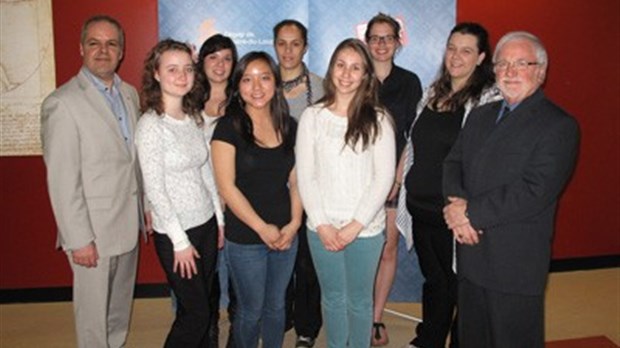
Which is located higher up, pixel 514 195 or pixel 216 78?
pixel 216 78

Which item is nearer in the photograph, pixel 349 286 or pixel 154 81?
pixel 154 81

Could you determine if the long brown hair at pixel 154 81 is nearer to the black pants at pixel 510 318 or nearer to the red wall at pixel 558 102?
the black pants at pixel 510 318

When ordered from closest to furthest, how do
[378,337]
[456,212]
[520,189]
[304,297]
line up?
[520,189]
[456,212]
[304,297]
[378,337]

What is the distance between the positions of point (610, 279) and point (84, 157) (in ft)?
13.7

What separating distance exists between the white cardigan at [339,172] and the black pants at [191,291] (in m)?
0.52

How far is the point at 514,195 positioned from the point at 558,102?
286cm

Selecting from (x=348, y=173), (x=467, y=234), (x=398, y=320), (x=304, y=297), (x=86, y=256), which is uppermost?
(x=348, y=173)

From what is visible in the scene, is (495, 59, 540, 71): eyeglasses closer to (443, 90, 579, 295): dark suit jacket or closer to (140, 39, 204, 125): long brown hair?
(443, 90, 579, 295): dark suit jacket

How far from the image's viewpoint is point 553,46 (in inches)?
179

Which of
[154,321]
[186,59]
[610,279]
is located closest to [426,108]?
[186,59]

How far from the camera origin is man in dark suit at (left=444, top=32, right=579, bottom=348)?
2.11 metres

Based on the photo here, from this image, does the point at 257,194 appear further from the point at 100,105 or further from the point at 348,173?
the point at 100,105

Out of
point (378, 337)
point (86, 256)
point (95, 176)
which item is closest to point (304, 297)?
point (378, 337)

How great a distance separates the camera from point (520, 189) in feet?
6.94
